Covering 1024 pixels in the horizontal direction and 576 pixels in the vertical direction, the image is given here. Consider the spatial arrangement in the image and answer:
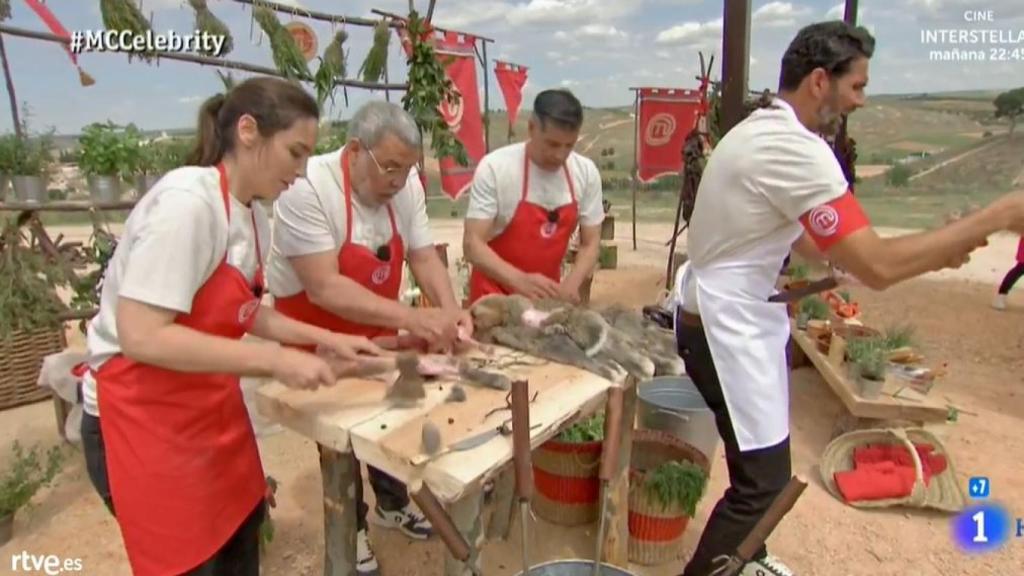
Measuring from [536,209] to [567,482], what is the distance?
1.26m

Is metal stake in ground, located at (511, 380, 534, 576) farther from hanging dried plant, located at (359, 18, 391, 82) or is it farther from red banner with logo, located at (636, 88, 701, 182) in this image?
red banner with logo, located at (636, 88, 701, 182)

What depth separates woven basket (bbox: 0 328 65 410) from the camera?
426cm

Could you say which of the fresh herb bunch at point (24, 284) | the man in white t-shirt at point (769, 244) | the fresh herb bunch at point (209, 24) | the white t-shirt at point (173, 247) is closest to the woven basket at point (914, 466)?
the man in white t-shirt at point (769, 244)

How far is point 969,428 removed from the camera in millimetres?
4086

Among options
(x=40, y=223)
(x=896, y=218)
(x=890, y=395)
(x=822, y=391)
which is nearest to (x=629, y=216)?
(x=896, y=218)

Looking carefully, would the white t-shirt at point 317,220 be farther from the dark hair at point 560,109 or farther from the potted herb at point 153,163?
the potted herb at point 153,163

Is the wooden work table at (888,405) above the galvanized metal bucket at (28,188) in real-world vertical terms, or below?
below

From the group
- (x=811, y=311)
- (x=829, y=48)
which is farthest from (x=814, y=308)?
(x=829, y=48)

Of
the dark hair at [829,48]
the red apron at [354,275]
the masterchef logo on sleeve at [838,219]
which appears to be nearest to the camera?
the masterchef logo on sleeve at [838,219]

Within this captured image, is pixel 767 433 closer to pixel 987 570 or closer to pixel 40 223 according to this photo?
pixel 987 570

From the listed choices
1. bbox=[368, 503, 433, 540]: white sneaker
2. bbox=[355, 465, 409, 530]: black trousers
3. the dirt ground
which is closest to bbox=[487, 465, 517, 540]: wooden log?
the dirt ground

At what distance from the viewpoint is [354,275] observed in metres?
2.34

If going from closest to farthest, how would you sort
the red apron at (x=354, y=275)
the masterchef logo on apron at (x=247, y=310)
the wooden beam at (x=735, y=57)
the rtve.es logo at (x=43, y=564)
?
the masterchef logo on apron at (x=247, y=310) < the red apron at (x=354, y=275) < the rtve.es logo at (x=43, y=564) < the wooden beam at (x=735, y=57)

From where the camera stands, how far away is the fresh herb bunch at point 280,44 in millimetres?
4160
